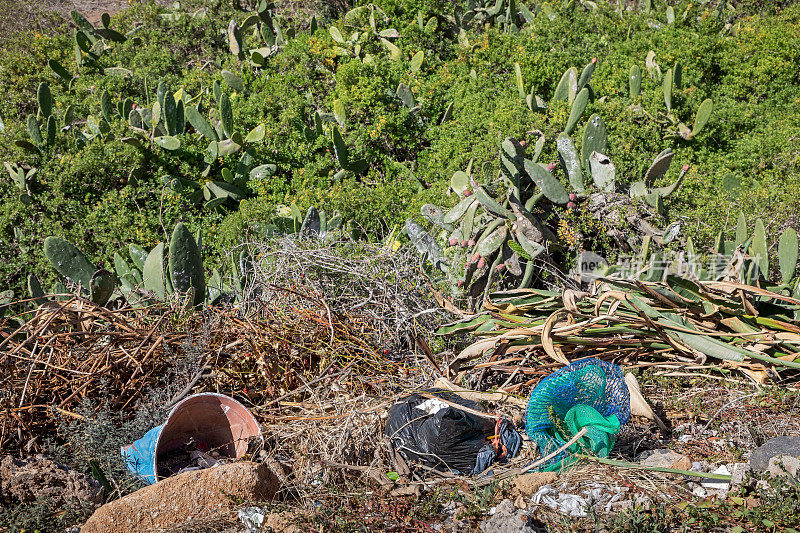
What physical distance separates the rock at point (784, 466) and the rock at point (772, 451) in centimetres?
4

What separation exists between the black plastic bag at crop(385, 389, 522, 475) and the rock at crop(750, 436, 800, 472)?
2.79 feet

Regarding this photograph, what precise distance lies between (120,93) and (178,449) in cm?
447

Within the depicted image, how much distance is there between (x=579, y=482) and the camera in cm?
220

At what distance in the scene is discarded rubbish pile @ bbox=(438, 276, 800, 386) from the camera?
2705 millimetres

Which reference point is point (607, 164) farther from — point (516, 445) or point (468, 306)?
point (516, 445)

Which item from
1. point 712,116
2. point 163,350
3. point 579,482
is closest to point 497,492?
point 579,482

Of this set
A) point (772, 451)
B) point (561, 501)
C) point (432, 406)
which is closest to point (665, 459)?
point (772, 451)

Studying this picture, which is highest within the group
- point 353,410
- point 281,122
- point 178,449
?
point 281,122

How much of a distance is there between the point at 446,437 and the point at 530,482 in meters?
0.37

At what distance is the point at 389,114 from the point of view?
5344 mm

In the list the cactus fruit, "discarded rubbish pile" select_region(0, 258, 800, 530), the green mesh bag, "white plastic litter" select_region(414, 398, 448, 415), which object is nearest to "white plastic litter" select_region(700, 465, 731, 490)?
"discarded rubbish pile" select_region(0, 258, 800, 530)

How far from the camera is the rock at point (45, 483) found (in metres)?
2.35

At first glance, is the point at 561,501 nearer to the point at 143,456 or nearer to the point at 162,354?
the point at 143,456

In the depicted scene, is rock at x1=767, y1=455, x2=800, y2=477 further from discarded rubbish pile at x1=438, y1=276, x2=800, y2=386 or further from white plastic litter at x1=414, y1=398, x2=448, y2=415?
white plastic litter at x1=414, y1=398, x2=448, y2=415
